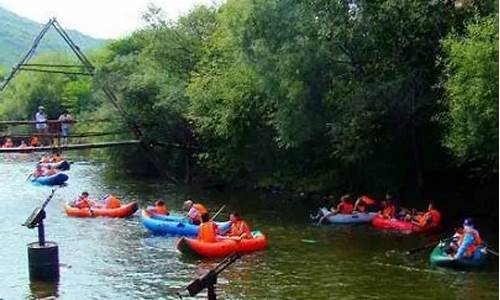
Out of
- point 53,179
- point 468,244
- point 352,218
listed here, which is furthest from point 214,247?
point 53,179

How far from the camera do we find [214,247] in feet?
77.3

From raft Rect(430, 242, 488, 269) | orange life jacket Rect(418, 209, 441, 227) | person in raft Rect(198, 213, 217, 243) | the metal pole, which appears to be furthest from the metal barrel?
orange life jacket Rect(418, 209, 441, 227)

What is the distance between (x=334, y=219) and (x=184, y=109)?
43.2ft

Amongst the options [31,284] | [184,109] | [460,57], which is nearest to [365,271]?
[460,57]

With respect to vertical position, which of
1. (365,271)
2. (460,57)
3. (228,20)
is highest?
(228,20)

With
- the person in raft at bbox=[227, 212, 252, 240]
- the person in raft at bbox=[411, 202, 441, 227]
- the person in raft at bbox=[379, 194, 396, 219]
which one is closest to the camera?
the person in raft at bbox=[227, 212, 252, 240]

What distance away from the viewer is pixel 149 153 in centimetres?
4141

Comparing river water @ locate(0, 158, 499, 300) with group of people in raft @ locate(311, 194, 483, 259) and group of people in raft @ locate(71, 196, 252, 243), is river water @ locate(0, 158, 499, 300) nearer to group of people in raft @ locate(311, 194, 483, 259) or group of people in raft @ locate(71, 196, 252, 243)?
group of people in raft @ locate(311, 194, 483, 259)

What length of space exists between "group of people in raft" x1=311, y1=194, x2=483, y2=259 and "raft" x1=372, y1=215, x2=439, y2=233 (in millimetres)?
113

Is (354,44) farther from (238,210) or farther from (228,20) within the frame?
(238,210)

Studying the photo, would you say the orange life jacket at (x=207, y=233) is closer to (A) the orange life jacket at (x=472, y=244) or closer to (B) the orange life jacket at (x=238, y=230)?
(B) the orange life jacket at (x=238, y=230)

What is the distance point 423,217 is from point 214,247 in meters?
7.42

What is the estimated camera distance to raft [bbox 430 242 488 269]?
21.5 m

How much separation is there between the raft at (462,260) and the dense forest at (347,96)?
2.80 metres
